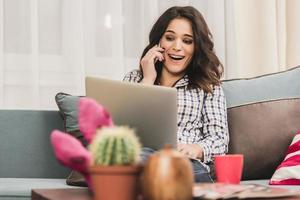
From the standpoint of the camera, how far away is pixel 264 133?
220 centimetres

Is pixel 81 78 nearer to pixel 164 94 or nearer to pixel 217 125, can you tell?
pixel 217 125

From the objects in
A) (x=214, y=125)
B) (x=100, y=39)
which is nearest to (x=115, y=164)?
(x=214, y=125)

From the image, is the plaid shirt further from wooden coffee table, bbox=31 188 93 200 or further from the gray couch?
wooden coffee table, bbox=31 188 93 200

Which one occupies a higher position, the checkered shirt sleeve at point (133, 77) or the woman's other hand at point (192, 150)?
the checkered shirt sleeve at point (133, 77)

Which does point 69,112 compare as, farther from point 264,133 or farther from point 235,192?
point 235,192

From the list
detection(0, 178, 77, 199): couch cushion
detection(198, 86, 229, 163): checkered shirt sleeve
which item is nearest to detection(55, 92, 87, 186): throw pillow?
detection(0, 178, 77, 199): couch cushion

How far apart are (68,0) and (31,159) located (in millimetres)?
795

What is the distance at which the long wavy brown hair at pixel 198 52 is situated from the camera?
2318 mm

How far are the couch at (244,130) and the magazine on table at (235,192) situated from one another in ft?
3.24

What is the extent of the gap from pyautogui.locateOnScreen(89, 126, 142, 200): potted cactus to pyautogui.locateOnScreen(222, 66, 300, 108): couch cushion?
134 cm

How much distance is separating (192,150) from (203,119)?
23 cm

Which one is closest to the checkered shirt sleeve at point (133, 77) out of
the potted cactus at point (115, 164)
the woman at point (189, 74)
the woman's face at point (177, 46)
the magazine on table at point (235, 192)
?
the woman at point (189, 74)

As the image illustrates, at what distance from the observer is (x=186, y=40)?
2377 mm

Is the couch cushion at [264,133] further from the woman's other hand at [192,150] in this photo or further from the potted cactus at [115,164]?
the potted cactus at [115,164]
